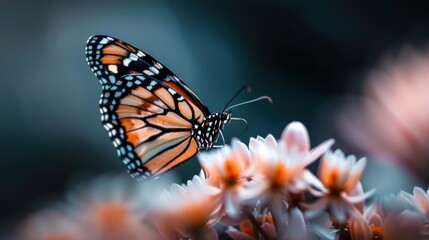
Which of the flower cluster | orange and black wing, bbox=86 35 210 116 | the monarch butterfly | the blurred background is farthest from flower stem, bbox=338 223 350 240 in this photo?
the blurred background

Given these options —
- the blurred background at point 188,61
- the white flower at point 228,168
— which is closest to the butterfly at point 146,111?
the white flower at point 228,168

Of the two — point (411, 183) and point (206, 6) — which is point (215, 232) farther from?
point (206, 6)

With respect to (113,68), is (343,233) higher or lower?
lower

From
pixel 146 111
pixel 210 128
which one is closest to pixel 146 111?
pixel 146 111

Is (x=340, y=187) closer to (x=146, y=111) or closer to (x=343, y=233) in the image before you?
(x=343, y=233)

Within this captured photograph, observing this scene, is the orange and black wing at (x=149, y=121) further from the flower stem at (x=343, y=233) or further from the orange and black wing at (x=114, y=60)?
the flower stem at (x=343, y=233)

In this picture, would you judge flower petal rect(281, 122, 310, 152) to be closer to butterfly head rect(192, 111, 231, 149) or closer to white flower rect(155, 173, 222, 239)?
white flower rect(155, 173, 222, 239)
